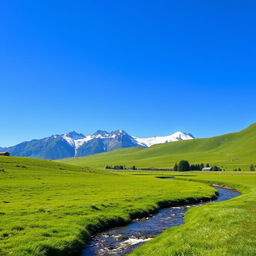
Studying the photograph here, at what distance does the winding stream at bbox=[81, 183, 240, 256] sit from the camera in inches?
855

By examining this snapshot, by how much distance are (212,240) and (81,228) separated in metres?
13.7

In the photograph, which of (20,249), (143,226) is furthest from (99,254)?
(143,226)

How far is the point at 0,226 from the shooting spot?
2253cm

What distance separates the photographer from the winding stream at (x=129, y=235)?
71.3 ft

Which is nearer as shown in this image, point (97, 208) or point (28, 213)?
point (28, 213)

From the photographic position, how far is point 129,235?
26609 millimetres

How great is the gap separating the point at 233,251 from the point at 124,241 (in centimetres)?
1267

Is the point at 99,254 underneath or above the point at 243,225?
underneath

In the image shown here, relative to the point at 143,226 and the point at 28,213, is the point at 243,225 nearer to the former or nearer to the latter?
the point at 143,226

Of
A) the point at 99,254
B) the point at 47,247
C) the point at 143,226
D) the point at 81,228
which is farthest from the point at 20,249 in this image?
the point at 143,226

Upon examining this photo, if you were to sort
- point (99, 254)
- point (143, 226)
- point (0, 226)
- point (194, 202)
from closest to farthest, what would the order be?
point (99, 254), point (0, 226), point (143, 226), point (194, 202)

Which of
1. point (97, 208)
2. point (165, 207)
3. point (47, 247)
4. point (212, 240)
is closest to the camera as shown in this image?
point (212, 240)

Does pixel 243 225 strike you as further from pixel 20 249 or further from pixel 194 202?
pixel 194 202

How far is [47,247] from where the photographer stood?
18781 millimetres
